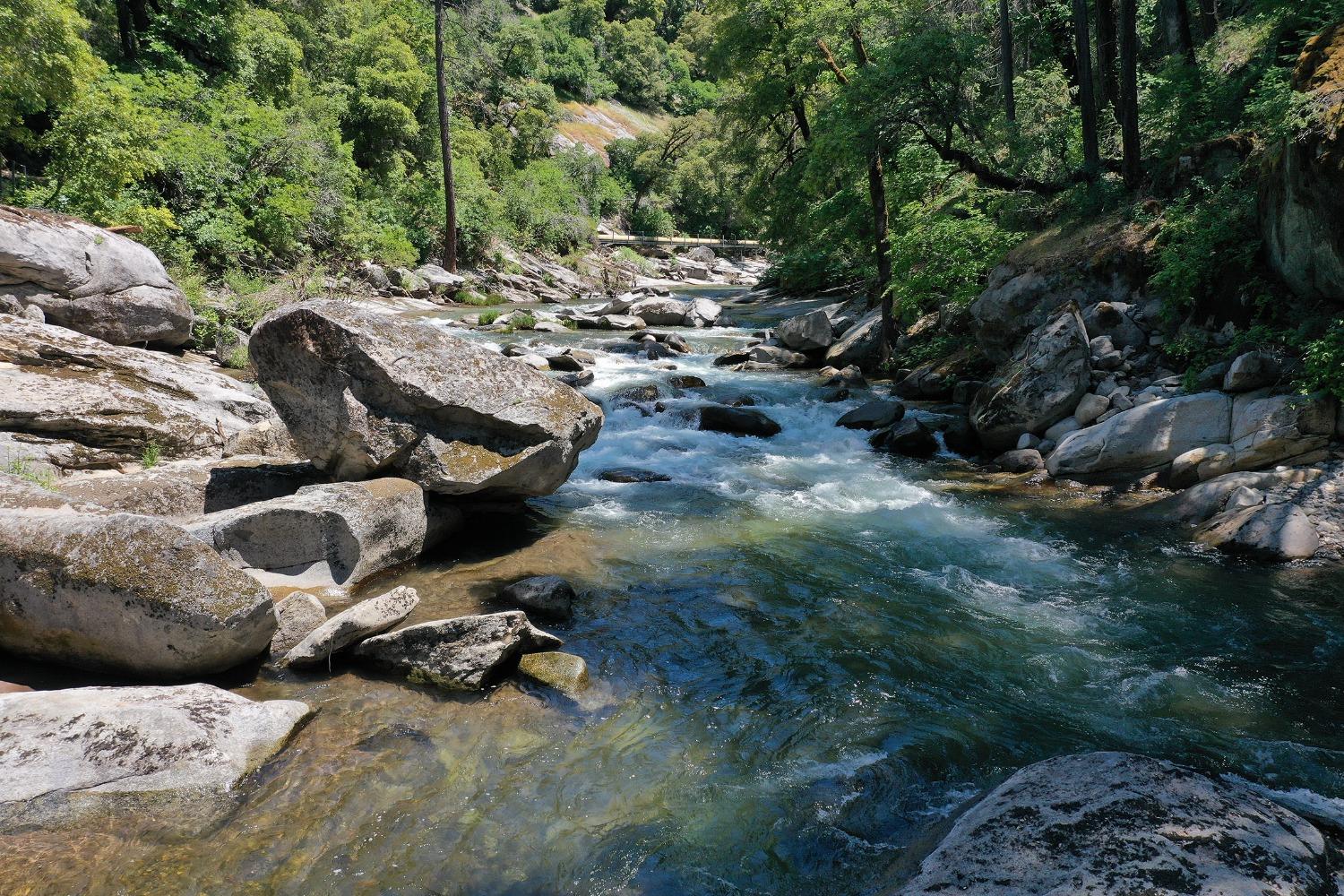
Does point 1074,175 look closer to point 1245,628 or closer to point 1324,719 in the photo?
point 1245,628

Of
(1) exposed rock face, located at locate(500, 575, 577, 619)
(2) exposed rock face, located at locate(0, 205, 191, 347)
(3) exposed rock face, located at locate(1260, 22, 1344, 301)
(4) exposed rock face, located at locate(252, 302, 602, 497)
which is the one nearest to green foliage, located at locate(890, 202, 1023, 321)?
(3) exposed rock face, located at locate(1260, 22, 1344, 301)

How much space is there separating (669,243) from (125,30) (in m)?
38.3

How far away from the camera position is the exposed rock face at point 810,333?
1922 centimetres

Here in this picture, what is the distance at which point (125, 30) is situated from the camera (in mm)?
25062

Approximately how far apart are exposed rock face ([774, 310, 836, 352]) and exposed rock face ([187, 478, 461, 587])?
45.7 ft

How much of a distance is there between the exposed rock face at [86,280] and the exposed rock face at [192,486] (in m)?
4.32

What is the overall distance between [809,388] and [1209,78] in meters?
9.42

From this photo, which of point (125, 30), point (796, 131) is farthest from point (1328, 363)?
point (125, 30)

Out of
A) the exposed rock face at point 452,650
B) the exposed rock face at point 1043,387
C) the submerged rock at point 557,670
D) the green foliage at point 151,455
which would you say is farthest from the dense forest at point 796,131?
the exposed rock face at point 452,650

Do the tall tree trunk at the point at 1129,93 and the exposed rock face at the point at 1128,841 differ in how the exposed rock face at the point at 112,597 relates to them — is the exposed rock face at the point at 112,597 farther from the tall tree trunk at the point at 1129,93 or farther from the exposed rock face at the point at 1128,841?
the tall tree trunk at the point at 1129,93

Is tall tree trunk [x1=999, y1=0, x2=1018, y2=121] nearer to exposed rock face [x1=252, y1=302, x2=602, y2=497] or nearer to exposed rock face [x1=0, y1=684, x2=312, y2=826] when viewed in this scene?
exposed rock face [x1=252, y1=302, x2=602, y2=497]

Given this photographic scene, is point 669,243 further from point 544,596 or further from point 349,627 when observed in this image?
point 349,627

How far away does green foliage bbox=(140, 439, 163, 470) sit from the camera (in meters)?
7.81

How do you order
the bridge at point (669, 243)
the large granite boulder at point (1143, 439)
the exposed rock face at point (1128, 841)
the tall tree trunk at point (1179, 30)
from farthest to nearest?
1. the bridge at point (669, 243)
2. the tall tree trunk at point (1179, 30)
3. the large granite boulder at point (1143, 439)
4. the exposed rock face at point (1128, 841)
